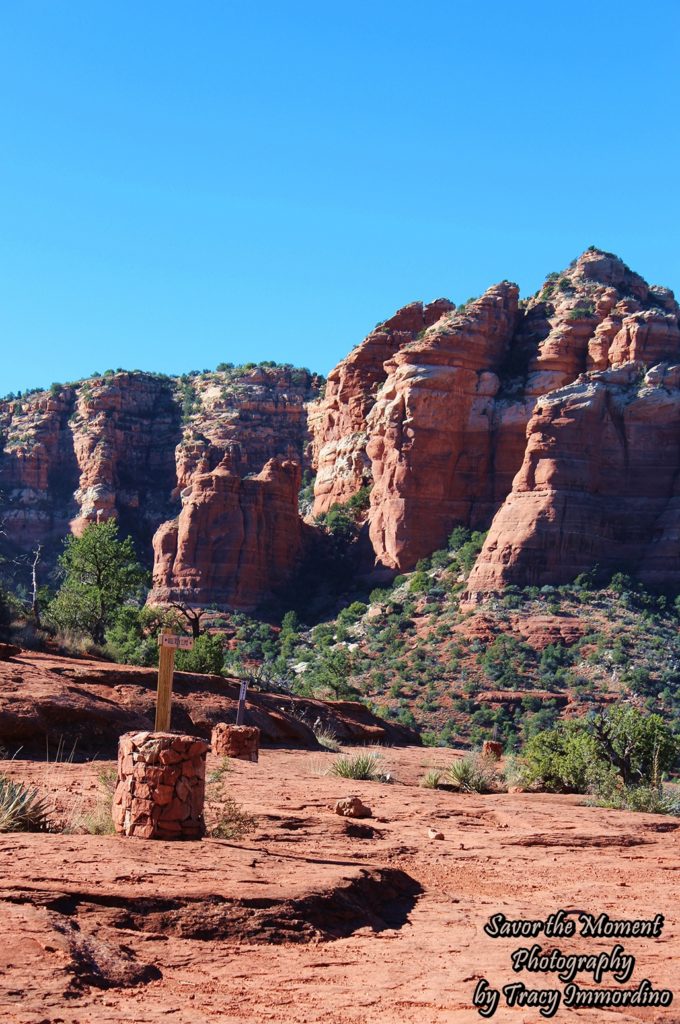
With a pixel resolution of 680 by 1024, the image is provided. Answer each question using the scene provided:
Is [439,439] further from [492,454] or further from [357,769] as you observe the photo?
[357,769]

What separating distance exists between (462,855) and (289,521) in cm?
6674

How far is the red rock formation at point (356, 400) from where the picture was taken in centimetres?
8806

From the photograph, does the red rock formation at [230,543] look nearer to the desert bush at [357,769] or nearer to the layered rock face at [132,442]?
the layered rock face at [132,442]

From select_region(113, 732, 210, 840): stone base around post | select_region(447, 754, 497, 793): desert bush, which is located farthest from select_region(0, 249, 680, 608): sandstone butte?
select_region(113, 732, 210, 840): stone base around post

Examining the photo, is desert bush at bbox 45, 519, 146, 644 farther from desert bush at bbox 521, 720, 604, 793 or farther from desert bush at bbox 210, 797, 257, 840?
desert bush at bbox 210, 797, 257, 840

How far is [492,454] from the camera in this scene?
76750 millimetres

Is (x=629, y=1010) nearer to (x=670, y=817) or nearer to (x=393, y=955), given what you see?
(x=393, y=955)

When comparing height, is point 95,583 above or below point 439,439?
below

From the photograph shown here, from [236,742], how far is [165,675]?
376 inches

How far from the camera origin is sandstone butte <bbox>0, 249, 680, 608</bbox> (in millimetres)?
68750

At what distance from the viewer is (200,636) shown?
41.3 meters

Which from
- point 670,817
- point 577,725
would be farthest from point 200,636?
point 670,817

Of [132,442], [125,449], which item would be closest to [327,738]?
[125,449]

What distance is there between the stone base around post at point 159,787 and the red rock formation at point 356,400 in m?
75.3
